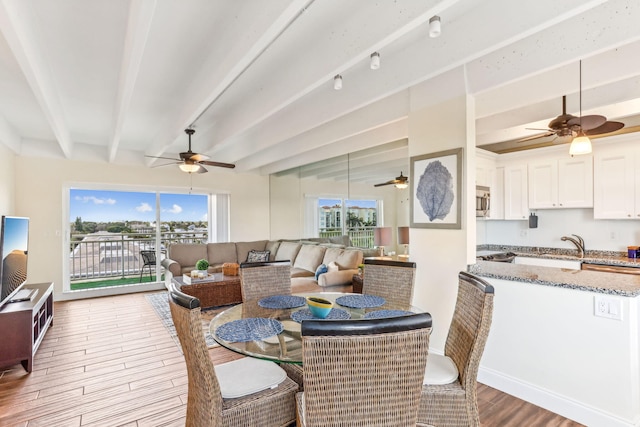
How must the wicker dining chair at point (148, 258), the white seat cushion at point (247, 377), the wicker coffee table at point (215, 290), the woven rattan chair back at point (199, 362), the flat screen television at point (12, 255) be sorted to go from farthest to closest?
the wicker dining chair at point (148, 258)
the wicker coffee table at point (215, 290)
the flat screen television at point (12, 255)
the white seat cushion at point (247, 377)
the woven rattan chair back at point (199, 362)

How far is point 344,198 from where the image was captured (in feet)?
18.3

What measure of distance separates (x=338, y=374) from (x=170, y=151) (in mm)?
6445

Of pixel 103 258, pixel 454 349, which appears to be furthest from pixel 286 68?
pixel 103 258

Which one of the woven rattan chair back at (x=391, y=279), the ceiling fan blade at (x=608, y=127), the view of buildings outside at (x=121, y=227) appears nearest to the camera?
the woven rattan chair back at (x=391, y=279)

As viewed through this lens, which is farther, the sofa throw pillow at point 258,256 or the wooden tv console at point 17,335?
the sofa throw pillow at point 258,256

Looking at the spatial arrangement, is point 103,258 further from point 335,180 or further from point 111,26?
point 111,26

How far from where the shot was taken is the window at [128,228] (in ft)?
20.0

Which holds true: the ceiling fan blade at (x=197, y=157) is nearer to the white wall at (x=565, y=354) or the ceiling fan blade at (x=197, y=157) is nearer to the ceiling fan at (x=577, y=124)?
the white wall at (x=565, y=354)

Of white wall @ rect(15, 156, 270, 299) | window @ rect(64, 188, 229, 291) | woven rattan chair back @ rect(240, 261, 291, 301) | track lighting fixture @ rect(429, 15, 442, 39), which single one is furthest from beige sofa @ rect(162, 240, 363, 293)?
track lighting fixture @ rect(429, 15, 442, 39)

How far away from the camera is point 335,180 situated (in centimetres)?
583

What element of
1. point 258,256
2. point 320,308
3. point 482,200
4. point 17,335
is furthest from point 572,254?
point 17,335

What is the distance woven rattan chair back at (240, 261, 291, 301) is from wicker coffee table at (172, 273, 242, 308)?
233 centimetres

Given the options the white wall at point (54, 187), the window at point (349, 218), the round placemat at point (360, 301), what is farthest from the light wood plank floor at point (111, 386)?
the window at point (349, 218)

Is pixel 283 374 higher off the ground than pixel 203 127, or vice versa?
pixel 203 127
